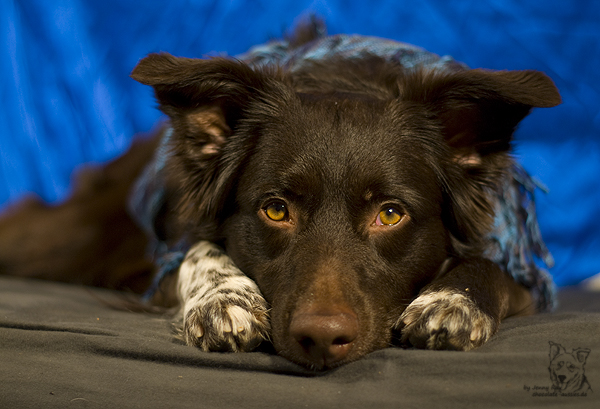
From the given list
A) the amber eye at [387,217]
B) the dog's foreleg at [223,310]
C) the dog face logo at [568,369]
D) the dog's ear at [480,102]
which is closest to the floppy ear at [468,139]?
the dog's ear at [480,102]

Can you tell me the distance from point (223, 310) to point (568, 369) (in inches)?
50.2

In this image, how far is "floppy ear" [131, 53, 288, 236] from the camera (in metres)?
2.55

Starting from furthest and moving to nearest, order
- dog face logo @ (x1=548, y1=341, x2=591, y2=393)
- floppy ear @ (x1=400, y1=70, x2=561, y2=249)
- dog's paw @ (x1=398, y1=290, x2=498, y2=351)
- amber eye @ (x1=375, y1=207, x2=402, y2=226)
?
1. floppy ear @ (x1=400, y1=70, x2=561, y2=249)
2. amber eye @ (x1=375, y1=207, x2=402, y2=226)
3. dog's paw @ (x1=398, y1=290, x2=498, y2=351)
4. dog face logo @ (x1=548, y1=341, x2=591, y2=393)

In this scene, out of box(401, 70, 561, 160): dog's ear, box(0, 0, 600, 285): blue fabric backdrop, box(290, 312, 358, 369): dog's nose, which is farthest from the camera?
box(0, 0, 600, 285): blue fabric backdrop

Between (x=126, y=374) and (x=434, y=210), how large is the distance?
1.56 metres

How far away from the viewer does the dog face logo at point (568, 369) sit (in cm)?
163

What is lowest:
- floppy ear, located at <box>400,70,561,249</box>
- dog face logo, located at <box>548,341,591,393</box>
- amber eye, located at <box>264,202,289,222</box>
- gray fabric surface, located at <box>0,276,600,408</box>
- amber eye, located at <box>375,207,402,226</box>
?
gray fabric surface, located at <box>0,276,600,408</box>

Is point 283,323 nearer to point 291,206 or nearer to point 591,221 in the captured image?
point 291,206

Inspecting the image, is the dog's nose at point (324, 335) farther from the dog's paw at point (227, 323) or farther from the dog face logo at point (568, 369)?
the dog face logo at point (568, 369)

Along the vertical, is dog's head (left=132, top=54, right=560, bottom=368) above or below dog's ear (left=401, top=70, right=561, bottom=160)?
below

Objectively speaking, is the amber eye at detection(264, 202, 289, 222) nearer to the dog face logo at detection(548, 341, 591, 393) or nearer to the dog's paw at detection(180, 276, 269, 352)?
the dog's paw at detection(180, 276, 269, 352)

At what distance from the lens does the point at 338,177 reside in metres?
2.32

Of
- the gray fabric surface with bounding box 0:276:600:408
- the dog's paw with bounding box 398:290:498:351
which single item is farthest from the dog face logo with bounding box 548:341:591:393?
the dog's paw with bounding box 398:290:498:351

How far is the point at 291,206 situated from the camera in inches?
94.3
